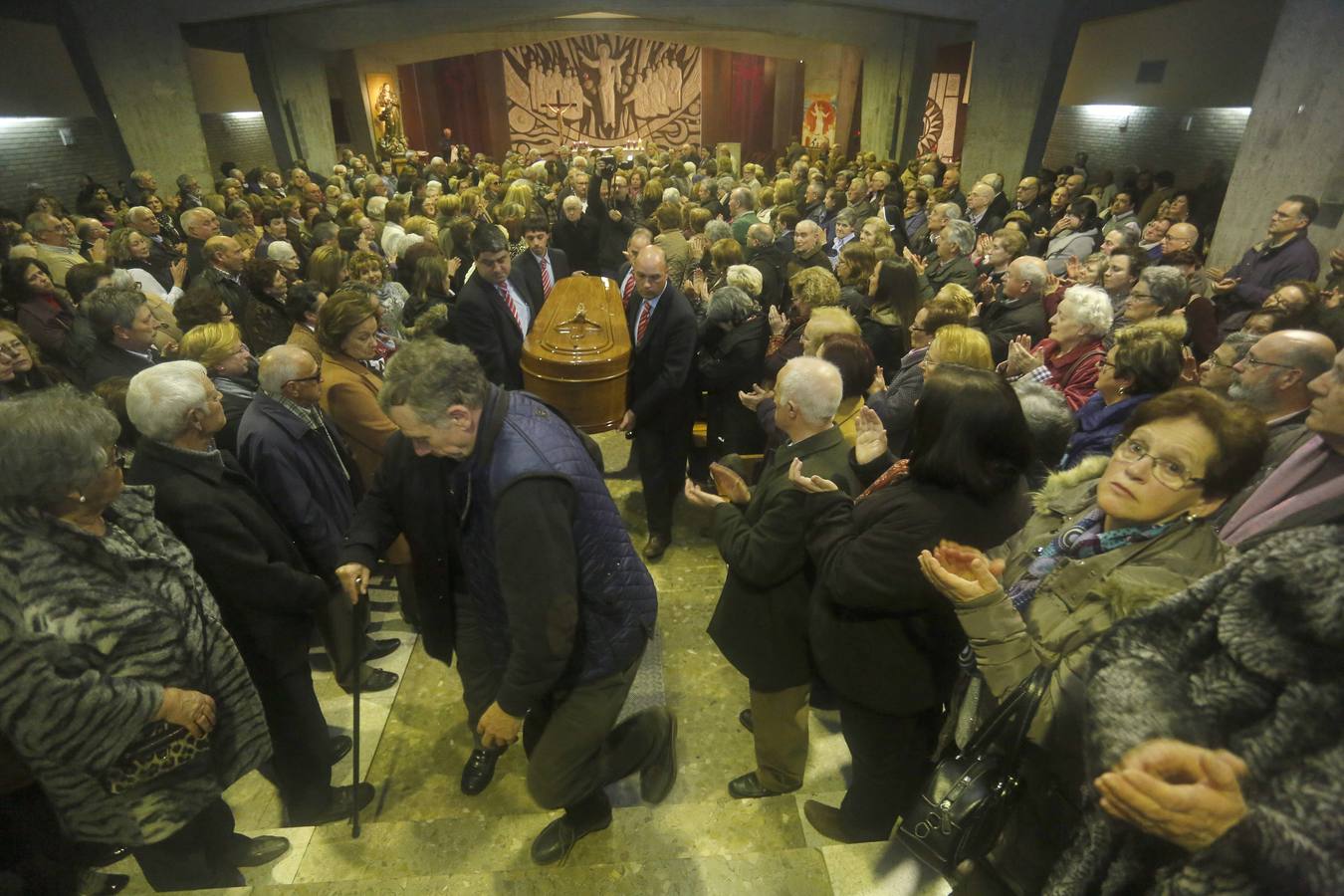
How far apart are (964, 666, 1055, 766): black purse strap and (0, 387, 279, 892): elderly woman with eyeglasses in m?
1.99

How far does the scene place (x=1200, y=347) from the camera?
403 cm

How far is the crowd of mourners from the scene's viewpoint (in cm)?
99

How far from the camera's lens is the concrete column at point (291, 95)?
13812 mm

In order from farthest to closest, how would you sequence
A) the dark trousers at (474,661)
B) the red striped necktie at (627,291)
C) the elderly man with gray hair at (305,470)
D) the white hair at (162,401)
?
the red striped necktie at (627,291)
the elderly man with gray hair at (305,470)
the dark trousers at (474,661)
the white hair at (162,401)

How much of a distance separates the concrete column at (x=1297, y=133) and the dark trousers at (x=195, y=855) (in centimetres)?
784

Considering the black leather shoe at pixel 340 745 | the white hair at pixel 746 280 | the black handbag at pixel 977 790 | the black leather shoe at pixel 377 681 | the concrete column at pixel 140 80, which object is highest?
the concrete column at pixel 140 80

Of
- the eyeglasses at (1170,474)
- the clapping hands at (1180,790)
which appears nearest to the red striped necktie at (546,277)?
the eyeglasses at (1170,474)

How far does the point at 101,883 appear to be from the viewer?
2.21m

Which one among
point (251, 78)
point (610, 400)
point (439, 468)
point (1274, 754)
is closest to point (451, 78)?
point (251, 78)

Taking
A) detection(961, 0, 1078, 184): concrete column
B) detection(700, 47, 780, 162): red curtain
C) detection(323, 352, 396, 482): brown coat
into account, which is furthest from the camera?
detection(700, 47, 780, 162): red curtain

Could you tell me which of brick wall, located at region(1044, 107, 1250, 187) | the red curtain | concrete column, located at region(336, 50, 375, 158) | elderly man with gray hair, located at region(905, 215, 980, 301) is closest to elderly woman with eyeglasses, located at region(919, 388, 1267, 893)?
elderly man with gray hair, located at region(905, 215, 980, 301)

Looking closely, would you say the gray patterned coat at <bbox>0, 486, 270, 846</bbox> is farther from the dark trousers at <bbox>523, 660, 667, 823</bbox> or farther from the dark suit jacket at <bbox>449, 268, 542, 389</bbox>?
the dark suit jacket at <bbox>449, 268, 542, 389</bbox>

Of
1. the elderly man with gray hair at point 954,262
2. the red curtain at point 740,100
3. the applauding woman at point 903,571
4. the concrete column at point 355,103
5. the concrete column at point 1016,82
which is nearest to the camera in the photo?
the applauding woman at point 903,571

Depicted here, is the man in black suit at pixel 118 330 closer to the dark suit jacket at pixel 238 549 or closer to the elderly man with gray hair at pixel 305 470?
the elderly man with gray hair at pixel 305 470
